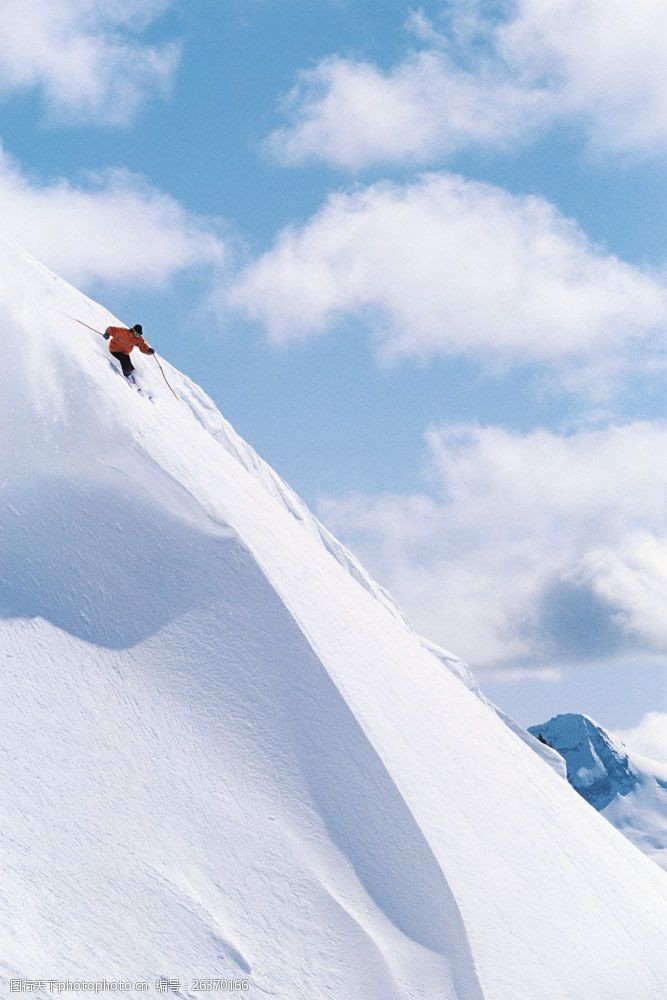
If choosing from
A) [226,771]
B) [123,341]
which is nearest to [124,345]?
[123,341]

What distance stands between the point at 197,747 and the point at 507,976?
537 cm

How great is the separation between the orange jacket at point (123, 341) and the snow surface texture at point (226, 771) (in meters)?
0.75

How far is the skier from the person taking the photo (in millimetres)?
20828

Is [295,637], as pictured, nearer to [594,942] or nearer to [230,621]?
[230,621]

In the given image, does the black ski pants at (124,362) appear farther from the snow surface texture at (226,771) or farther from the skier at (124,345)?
the snow surface texture at (226,771)

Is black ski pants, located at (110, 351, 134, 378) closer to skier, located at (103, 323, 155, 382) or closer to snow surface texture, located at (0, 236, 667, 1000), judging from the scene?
skier, located at (103, 323, 155, 382)

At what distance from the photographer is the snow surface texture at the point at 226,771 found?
39.7 ft

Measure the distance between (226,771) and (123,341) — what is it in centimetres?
1045

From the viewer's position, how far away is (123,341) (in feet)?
68.4

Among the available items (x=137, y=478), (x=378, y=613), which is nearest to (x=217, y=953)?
(x=137, y=478)

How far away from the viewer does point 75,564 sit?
1600cm

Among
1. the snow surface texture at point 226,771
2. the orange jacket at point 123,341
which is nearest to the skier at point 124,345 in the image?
the orange jacket at point 123,341

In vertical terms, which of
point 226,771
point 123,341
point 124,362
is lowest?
point 226,771

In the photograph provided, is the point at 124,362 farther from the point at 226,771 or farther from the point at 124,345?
the point at 226,771
